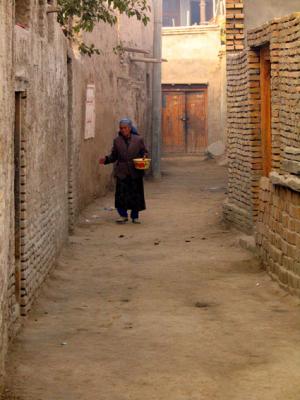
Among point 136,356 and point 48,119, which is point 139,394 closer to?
point 136,356

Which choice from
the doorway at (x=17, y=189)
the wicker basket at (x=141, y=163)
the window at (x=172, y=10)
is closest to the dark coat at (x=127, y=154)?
the wicker basket at (x=141, y=163)

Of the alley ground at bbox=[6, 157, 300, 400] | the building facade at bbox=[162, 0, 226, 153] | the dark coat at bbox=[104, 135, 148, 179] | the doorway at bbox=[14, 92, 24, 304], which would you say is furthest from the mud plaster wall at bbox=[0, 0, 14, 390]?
the building facade at bbox=[162, 0, 226, 153]

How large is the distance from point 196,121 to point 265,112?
695 inches

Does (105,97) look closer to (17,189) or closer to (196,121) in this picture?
(17,189)

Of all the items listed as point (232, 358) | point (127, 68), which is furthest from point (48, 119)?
point (127, 68)

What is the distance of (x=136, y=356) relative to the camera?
6203 millimetres

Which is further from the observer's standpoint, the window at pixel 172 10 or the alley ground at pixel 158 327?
the window at pixel 172 10

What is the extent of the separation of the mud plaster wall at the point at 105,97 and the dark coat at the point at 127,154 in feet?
1.78

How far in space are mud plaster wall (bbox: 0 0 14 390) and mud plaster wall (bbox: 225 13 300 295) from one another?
9.78 ft

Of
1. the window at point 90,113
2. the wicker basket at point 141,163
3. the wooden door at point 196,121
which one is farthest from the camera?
the wooden door at point 196,121

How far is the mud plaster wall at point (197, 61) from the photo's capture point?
91.1 ft

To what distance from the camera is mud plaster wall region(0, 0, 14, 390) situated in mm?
5398

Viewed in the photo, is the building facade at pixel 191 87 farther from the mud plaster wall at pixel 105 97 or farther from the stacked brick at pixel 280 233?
the stacked brick at pixel 280 233

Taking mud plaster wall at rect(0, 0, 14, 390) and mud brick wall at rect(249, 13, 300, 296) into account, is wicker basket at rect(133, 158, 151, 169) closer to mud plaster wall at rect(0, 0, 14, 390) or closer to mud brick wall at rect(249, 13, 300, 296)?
mud brick wall at rect(249, 13, 300, 296)
